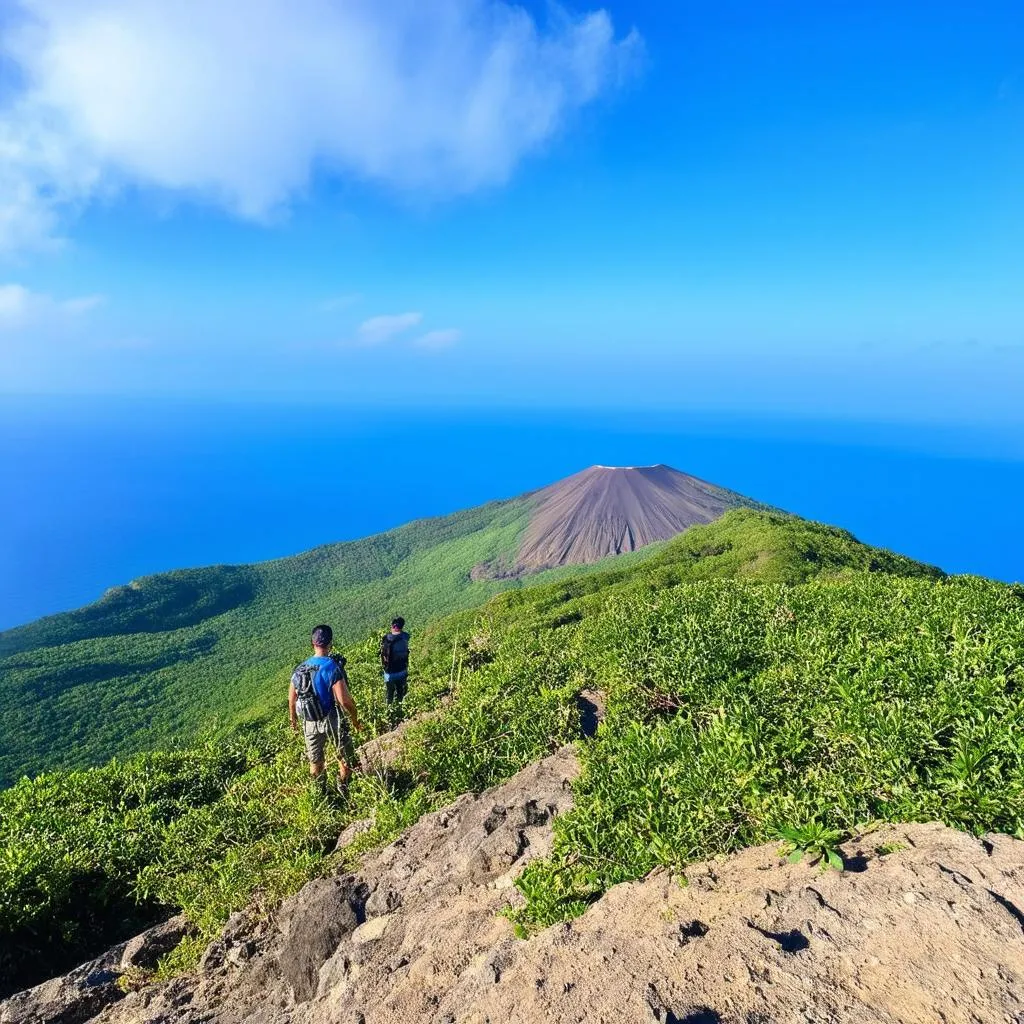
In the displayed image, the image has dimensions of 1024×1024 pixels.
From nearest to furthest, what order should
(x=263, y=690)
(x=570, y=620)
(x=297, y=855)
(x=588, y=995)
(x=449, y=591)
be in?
(x=588, y=995) < (x=297, y=855) < (x=570, y=620) < (x=263, y=690) < (x=449, y=591)

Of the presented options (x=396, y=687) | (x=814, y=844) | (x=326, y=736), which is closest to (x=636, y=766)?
(x=814, y=844)

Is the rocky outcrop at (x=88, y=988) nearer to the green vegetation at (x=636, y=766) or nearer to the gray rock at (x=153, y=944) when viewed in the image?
the gray rock at (x=153, y=944)

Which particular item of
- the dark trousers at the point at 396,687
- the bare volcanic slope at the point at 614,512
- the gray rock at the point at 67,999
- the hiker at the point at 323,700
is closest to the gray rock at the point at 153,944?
the gray rock at the point at 67,999

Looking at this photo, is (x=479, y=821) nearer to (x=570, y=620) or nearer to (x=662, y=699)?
(x=662, y=699)

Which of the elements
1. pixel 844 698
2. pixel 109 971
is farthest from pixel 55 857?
pixel 844 698

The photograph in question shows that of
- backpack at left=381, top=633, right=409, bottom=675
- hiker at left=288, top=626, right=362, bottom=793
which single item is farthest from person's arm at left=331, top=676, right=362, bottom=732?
backpack at left=381, top=633, right=409, bottom=675
